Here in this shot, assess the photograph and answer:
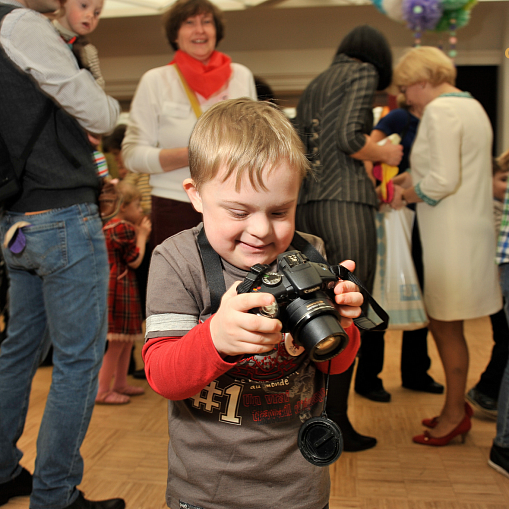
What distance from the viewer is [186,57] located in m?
1.61

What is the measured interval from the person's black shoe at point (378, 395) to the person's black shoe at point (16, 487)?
1461mm

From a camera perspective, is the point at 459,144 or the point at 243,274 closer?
the point at 243,274

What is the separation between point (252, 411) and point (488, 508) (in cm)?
106

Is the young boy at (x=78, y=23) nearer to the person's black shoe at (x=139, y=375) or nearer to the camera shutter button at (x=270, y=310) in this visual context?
the camera shutter button at (x=270, y=310)

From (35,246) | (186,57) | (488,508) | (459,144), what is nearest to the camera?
(35,246)

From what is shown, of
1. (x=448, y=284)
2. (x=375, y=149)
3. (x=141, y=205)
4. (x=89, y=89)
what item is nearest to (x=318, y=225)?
(x=375, y=149)

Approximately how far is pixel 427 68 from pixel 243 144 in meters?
1.45

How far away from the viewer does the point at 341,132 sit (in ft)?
5.26

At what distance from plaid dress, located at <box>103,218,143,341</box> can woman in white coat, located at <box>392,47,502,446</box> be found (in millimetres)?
1339

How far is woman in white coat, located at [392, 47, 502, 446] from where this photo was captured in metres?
1.72

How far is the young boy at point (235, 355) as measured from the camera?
690mm

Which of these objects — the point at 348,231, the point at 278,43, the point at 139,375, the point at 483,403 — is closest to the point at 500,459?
the point at 483,403

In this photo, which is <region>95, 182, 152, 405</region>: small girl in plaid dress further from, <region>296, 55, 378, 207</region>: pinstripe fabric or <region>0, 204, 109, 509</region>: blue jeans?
<region>296, 55, 378, 207</region>: pinstripe fabric

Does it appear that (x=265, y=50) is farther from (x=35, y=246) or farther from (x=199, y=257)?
(x=199, y=257)
